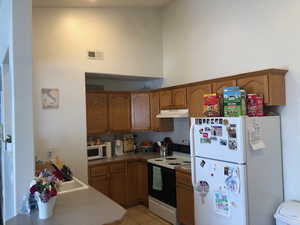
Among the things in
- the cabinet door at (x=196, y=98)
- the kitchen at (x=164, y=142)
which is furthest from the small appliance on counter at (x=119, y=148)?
the cabinet door at (x=196, y=98)

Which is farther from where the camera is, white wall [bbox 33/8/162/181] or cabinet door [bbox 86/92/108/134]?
cabinet door [bbox 86/92/108/134]

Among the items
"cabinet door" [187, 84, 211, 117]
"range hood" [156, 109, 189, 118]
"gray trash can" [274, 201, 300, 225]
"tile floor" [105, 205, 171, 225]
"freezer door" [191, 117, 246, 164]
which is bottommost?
"tile floor" [105, 205, 171, 225]

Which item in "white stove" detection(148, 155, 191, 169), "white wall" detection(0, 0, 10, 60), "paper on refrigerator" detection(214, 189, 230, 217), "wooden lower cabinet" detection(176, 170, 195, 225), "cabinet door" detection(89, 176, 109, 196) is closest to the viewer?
"white wall" detection(0, 0, 10, 60)

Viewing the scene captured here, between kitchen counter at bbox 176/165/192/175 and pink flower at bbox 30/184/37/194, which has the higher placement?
pink flower at bbox 30/184/37/194

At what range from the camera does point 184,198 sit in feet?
10.7

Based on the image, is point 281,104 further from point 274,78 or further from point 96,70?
point 96,70

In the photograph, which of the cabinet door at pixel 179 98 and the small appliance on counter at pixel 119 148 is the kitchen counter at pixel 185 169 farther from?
the small appliance on counter at pixel 119 148

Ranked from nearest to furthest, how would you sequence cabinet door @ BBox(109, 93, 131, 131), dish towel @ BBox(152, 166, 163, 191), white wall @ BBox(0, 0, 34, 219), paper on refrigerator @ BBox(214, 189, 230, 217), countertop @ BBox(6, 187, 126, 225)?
countertop @ BBox(6, 187, 126, 225), white wall @ BBox(0, 0, 34, 219), paper on refrigerator @ BBox(214, 189, 230, 217), dish towel @ BBox(152, 166, 163, 191), cabinet door @ BBox(109, 93, 131, 131)

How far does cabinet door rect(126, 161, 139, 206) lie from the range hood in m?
1.00

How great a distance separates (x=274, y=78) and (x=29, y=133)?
2441 mm

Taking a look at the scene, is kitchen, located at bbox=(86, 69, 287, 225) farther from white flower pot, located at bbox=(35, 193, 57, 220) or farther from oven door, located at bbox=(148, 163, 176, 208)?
white flower pot, located at bbox=(35, 193, 57, 220)

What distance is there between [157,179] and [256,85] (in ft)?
6.76

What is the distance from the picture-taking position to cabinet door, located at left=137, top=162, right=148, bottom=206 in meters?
4.16

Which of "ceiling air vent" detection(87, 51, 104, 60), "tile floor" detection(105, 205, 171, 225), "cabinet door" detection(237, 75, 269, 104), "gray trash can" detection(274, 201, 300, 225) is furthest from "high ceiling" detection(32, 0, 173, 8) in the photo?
"gray trash can" detection(274, 201, 300, 225)
